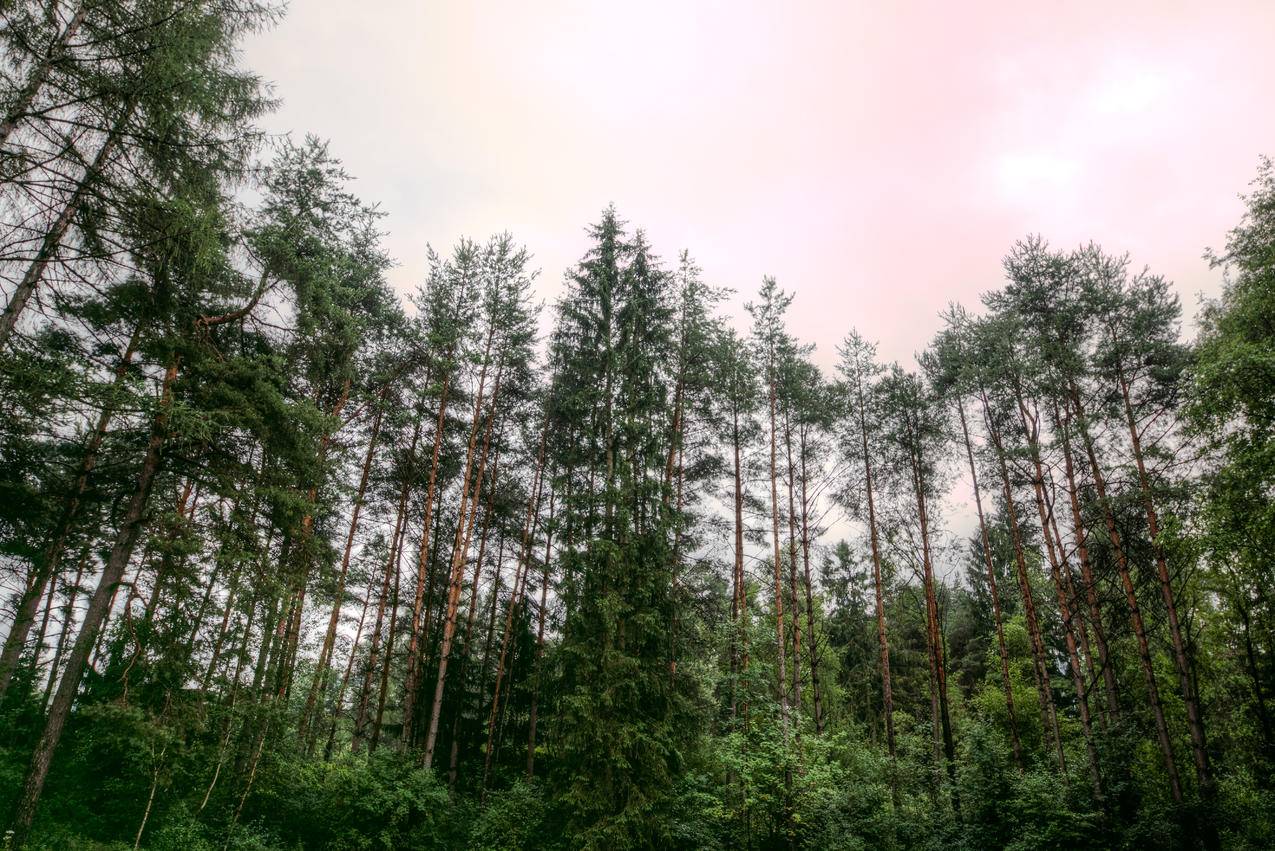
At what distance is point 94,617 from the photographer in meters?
8.13

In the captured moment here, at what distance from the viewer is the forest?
7.60 m

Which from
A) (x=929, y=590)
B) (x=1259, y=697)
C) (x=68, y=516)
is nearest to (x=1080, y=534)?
(x=929, y=590)

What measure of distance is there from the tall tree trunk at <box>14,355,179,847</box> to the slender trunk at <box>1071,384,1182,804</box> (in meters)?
19.0

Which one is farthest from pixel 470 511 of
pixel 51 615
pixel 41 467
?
pixel 51 615

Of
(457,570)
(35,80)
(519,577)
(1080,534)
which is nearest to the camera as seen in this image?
(35,80)

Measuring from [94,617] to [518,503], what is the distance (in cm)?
1151

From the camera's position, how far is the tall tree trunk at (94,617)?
7.51m

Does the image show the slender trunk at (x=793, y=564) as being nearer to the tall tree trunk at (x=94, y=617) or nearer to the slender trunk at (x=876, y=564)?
the slender trunk at (x=876, y=564)

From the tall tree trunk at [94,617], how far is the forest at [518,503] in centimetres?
6

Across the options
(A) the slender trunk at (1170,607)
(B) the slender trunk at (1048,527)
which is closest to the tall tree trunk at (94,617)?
(A) the slender trunk at (1170,607)

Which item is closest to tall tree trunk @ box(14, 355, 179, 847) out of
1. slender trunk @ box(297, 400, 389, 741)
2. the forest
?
the forest

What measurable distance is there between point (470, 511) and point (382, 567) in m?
Result: 3.90

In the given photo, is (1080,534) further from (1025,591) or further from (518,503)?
(518,503)

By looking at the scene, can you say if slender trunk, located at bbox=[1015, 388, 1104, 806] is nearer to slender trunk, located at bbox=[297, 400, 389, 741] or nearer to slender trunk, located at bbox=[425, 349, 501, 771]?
slender trunk, located at bbox=[425, 349, 501, 771]
